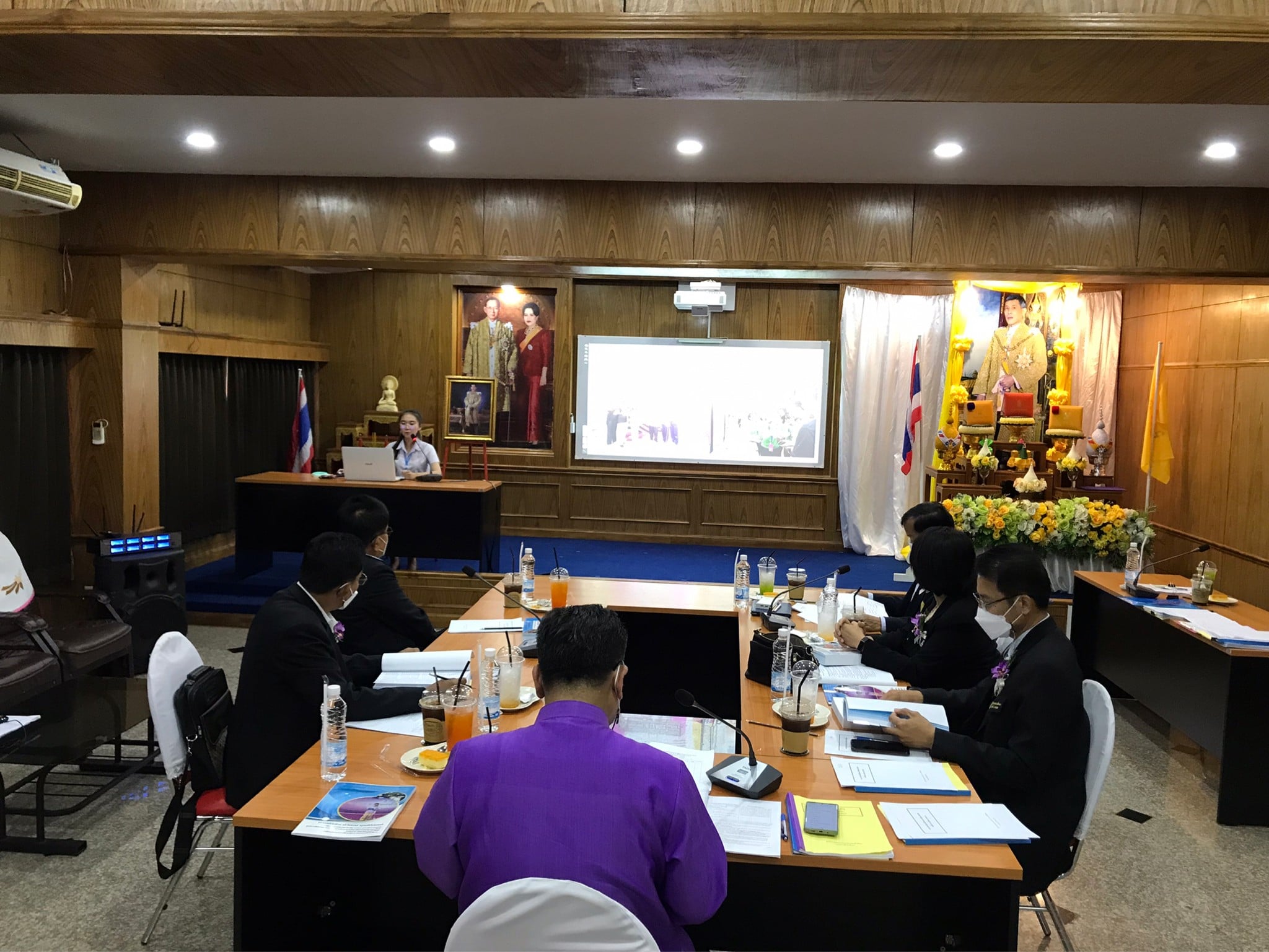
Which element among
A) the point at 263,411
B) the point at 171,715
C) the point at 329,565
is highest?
the point at 263,411

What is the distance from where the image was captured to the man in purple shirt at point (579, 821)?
151cm

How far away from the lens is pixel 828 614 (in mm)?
3730

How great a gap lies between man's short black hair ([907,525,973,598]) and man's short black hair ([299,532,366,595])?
1.88 metres

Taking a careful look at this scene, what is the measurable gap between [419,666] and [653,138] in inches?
121

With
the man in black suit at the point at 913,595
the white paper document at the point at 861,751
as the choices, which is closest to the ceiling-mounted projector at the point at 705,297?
the man in black suit at the point at 913,595

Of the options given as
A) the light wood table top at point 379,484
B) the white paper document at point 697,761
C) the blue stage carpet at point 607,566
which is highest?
the light wood table top at point 379,484

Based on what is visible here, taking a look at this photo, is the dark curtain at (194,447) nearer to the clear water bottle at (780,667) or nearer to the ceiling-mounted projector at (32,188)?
the ceiling-mounted projector at (32,188)

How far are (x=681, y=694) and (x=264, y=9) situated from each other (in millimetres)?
1882

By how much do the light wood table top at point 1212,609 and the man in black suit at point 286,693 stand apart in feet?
11.1

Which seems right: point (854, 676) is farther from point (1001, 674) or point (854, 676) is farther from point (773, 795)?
point (773, 795)

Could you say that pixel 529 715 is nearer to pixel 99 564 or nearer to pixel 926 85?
pixel 926 85

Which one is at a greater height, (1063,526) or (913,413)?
(913,413)

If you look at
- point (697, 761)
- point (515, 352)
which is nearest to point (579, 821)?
point (697, 761)

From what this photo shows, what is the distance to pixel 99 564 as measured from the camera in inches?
220
